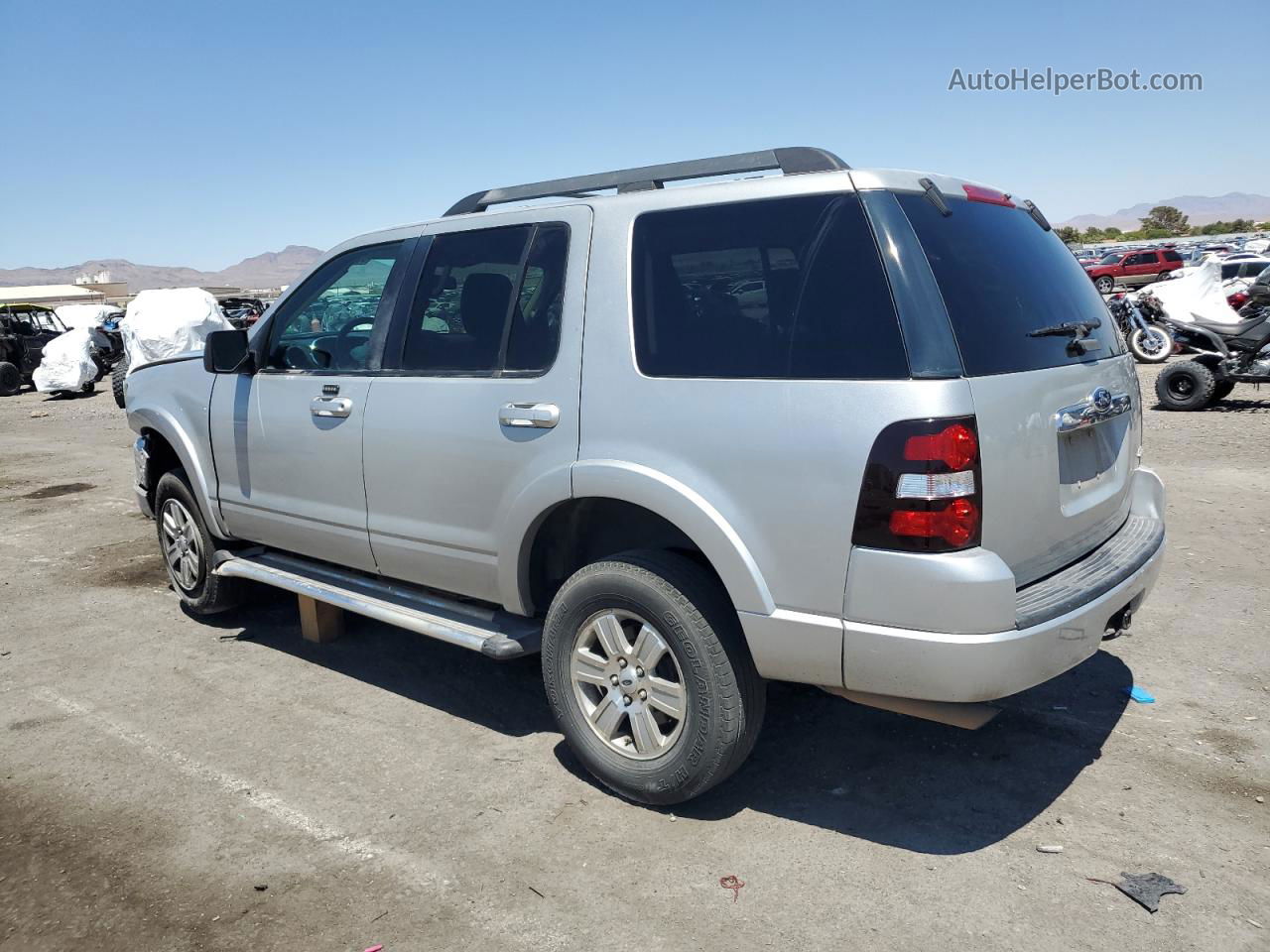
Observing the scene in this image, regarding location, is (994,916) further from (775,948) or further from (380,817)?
(380,817)

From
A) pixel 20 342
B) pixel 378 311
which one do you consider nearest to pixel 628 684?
pixel 378 311

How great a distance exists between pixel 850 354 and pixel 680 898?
1.70 meters

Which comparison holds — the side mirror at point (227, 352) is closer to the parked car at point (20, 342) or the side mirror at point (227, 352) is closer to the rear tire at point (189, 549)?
the rear tire at point (189, 549)

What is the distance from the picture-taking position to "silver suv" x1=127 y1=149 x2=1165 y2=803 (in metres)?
2.82

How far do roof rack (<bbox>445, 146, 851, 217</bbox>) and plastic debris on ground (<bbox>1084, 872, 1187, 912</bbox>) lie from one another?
2.36m

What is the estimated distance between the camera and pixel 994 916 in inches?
111

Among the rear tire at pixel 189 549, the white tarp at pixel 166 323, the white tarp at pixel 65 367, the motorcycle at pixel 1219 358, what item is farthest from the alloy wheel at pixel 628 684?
the white tarp at pixel 65 367

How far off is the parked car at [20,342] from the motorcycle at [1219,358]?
22.5 meters

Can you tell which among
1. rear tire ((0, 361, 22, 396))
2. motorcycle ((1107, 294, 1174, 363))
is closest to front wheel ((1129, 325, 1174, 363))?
motorcycle ((1107, 294, 1174, 363))

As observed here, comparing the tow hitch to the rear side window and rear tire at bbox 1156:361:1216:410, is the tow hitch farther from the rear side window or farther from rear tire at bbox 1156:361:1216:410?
rear tire at bbox 1156:361:1216:410

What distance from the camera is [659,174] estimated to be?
147 inches

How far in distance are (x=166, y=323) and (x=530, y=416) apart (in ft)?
45.8

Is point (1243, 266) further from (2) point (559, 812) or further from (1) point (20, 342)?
(1) point (20, 342)

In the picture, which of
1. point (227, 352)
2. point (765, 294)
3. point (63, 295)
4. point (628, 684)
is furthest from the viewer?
point (63, 295)
